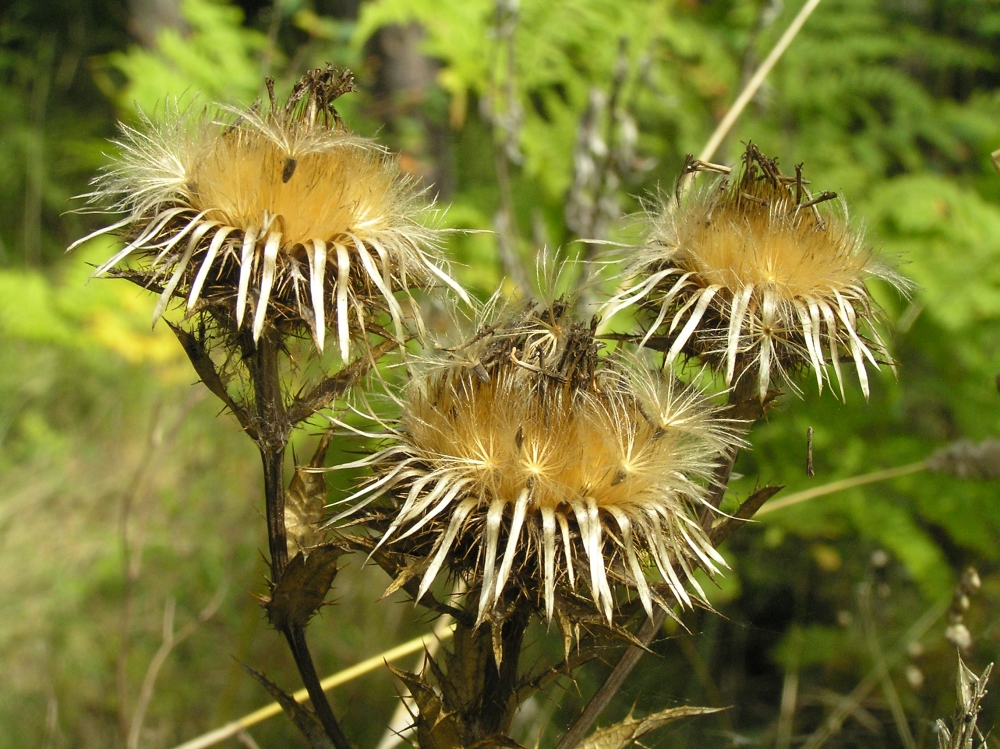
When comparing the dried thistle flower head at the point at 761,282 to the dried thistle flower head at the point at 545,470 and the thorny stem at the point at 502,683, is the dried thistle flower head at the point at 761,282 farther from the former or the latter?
the thorny stem at the point at 502,683

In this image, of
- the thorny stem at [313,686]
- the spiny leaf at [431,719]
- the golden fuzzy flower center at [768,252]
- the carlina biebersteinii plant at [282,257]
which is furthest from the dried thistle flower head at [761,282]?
the thorny stem at [313,686]

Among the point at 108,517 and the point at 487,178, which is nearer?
Result: the point at 487,178

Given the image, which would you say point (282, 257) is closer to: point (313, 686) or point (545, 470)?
point (545, 470)

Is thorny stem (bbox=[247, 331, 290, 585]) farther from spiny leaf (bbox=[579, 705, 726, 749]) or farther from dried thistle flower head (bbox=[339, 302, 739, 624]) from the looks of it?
spiny leaf (bbox=[579, 705, 726, 749])

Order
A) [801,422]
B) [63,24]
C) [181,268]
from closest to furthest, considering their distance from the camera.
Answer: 1. [181,268]
2. [801,422]
3. [63,24]

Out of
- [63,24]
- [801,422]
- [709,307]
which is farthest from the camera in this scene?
[63,24]

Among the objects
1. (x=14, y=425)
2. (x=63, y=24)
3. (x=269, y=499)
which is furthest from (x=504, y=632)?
(x=63, y=24)

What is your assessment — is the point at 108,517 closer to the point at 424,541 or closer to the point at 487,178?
the point at 487,178

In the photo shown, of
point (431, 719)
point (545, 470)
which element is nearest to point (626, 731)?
point (431, 719)
